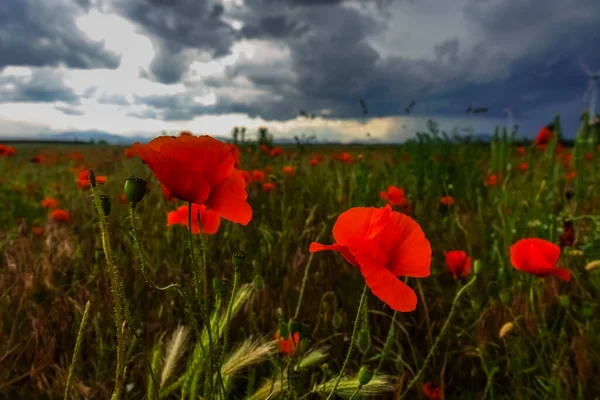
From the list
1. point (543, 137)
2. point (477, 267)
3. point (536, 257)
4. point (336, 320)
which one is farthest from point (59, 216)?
point (543, 137)

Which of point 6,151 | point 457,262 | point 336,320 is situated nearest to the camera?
point 336,320

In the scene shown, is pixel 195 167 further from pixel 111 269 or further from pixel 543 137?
pixel 543 137

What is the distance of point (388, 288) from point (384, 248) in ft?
0.31

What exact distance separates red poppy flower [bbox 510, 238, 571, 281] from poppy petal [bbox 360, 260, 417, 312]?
1021 mm

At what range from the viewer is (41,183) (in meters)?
5.59

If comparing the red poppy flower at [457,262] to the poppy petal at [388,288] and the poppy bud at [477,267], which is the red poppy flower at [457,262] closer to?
the poppy bud at [477,267]

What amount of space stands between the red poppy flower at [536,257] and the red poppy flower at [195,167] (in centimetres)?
111

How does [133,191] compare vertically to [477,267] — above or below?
above

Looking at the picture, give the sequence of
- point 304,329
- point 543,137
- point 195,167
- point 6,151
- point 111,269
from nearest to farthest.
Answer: point 111,269, point 195,167, point 304,329, point 543,137, point 6,151

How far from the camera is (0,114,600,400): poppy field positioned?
0.88 meters

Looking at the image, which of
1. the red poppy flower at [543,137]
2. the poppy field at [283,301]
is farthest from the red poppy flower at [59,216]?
the red poppy flower at [543,137]

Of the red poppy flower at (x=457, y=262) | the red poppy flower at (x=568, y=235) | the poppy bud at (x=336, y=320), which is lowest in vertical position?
the poppy bud at (x=336, y=320)

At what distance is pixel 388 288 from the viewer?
0.78m

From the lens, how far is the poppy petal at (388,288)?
0.76 m
